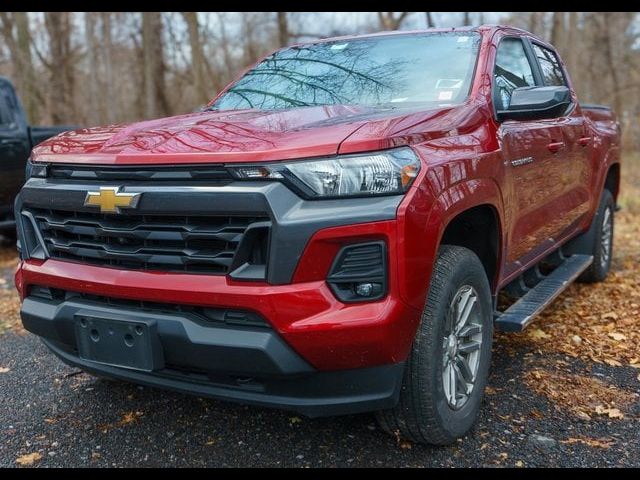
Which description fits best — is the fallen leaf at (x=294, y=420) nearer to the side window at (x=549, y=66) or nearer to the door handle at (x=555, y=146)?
the door handle at (x=555, y=146)

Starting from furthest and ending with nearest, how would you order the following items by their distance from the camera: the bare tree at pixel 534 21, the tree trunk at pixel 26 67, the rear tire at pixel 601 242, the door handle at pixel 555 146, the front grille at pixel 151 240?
the bare tree at pixel 534 21 → the tree trunk at pixel 26 67 → the rear tire at pixel 601 242 → the door handle at pixel 555 146 → the front grille at pixel 151 240

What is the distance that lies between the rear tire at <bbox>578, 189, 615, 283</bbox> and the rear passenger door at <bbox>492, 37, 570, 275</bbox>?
1.03 metres

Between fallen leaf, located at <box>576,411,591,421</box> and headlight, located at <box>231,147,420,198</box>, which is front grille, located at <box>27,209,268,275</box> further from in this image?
fallen leaf, located at <box>576,411,591,421</box>

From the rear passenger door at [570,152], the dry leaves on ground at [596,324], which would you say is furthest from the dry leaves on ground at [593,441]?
the rear passenger door at [570,152]

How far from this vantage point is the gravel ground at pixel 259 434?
2658 millimetres

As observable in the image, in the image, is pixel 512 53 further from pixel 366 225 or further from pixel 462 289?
pixel 366 225

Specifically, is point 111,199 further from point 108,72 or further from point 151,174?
point 108,72

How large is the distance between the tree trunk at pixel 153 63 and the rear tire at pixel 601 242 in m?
13.1

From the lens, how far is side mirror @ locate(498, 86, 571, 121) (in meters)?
2.98

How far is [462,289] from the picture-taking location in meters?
2.68

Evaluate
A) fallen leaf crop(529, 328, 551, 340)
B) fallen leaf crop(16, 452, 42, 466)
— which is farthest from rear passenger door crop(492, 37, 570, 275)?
fallen leaf crop(16, 452, 42, 466)

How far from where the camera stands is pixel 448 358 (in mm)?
2639

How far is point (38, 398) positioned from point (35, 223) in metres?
1.17

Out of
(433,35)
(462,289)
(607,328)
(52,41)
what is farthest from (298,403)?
(52,41)
